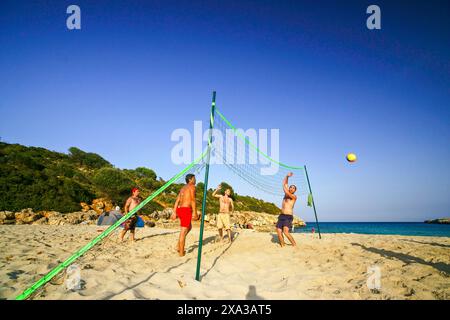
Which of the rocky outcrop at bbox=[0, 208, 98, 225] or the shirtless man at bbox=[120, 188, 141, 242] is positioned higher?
the shirtless man at bbox=[120, 188, 141, 242]

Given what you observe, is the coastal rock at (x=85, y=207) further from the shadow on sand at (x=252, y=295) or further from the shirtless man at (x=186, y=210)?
the shadow on sand at (x=252, y=295)

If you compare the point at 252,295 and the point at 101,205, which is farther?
the point at 101,205

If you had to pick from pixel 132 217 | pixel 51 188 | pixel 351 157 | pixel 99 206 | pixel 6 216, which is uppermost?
pixel 351 157

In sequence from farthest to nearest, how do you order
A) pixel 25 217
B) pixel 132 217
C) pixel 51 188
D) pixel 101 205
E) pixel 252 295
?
pixel 101 205 → pixel 51 188 → pixel 25 217 → pixel 132 217 → pixel 252 295

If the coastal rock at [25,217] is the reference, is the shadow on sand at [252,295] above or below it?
above

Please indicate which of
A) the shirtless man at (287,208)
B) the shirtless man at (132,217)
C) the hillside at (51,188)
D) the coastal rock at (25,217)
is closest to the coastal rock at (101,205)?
the hillside at (51,188)

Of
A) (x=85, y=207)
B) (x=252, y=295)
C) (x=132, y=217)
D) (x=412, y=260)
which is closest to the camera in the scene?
(x=252, y=295)

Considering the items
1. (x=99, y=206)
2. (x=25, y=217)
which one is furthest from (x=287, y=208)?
(x=99, y=206)

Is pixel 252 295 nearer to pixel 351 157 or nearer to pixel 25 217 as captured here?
pixel 351 157

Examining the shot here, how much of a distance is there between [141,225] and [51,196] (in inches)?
299

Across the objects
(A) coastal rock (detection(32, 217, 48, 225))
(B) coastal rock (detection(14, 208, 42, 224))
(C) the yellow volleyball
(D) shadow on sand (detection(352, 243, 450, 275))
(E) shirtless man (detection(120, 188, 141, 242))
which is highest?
(C) the yellow volleyball

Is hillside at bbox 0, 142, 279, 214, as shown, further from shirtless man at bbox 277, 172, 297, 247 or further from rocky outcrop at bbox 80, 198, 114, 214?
shirtless man at bbox 277, 172, 297, 247

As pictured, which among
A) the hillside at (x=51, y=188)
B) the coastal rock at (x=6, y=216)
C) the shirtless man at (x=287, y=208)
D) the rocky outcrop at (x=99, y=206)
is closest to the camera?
the shirtless man at (x=287, y=208)

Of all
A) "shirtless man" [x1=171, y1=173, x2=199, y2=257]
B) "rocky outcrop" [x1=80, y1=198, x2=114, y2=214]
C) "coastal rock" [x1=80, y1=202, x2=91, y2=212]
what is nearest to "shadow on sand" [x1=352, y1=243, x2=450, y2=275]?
"shirtless man" [x1=171, y1=173, x2=199, y2=257]
